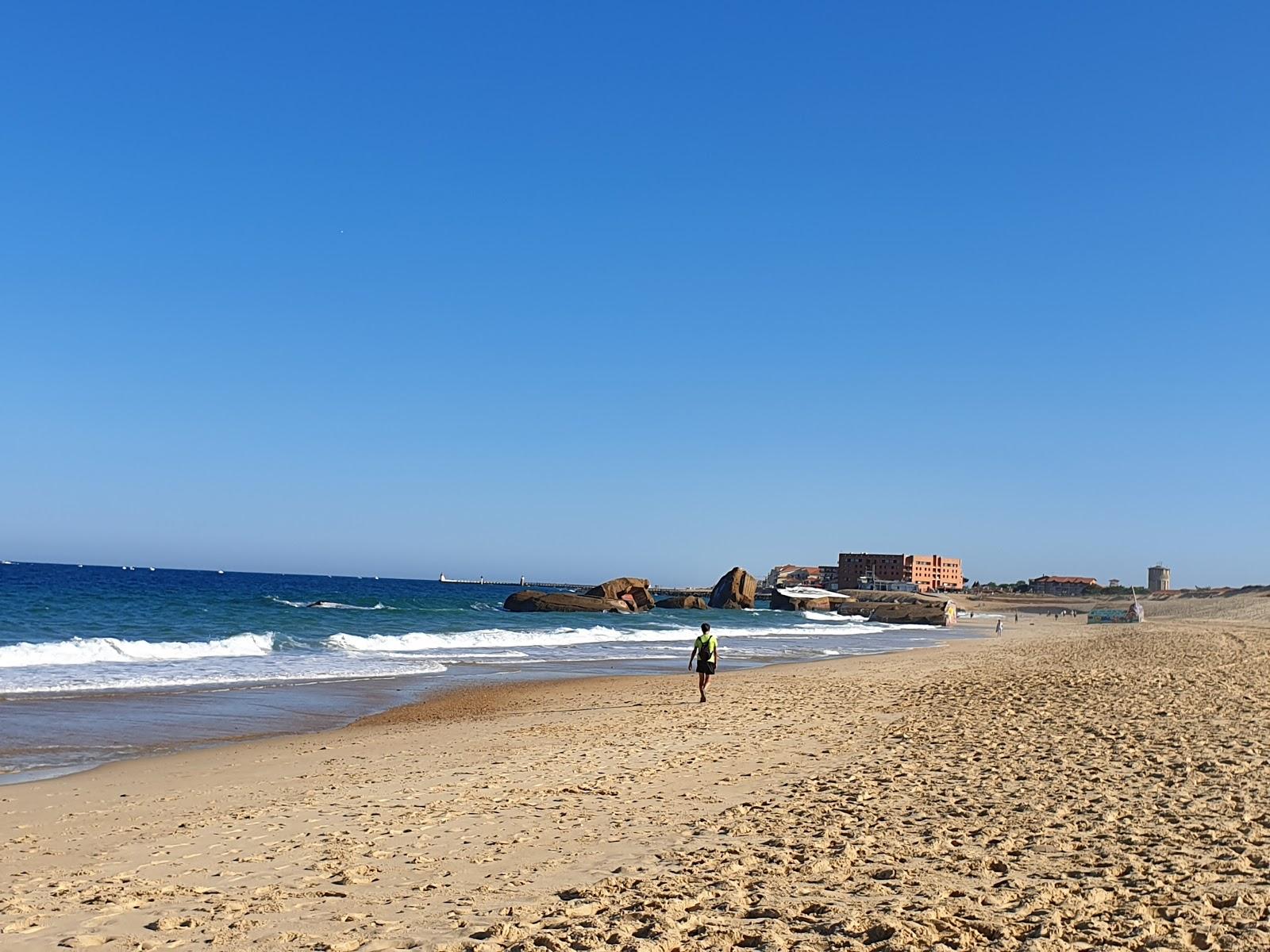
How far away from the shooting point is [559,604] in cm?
7262

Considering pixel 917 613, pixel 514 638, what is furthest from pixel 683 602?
pixel 514 638

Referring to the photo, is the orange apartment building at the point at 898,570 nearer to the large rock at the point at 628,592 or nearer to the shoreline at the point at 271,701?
the large rock at the point at 628,592

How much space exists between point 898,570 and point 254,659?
16548 cm

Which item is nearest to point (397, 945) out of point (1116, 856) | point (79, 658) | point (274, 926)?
point (274, 926)

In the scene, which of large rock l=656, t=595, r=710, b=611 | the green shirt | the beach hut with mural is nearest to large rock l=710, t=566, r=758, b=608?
large rock l=656, t=595, r=710, b=611

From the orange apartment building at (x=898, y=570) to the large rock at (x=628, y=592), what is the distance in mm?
99312

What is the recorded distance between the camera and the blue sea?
14.6 m

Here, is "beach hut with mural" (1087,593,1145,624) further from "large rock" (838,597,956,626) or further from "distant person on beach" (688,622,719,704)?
"distant person on beach" (688,622,719,704)

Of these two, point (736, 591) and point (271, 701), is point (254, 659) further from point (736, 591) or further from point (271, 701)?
point (736, 591)

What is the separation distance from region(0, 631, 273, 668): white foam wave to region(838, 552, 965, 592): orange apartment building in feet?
500

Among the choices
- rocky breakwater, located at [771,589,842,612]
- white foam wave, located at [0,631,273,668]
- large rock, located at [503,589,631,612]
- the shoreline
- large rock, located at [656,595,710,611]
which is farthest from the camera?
rocky breakwater, located at [771,589,842,612]

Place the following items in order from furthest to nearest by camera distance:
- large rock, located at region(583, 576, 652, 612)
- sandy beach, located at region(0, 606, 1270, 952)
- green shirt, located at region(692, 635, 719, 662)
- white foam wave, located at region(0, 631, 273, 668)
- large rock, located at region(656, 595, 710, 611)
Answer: large rock, located at region(656, 595, 710, 611) < large rock, located at region(583, 576, 652, 612) < white foam wave, located at region(0, 631, 273, 668) < green shirt, located at region(692, 635, 719, 662) < sandy beach, located at region(0, 606, 1270, 952)

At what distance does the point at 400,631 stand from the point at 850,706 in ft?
98.5

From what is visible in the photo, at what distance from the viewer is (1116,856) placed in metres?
6.52
